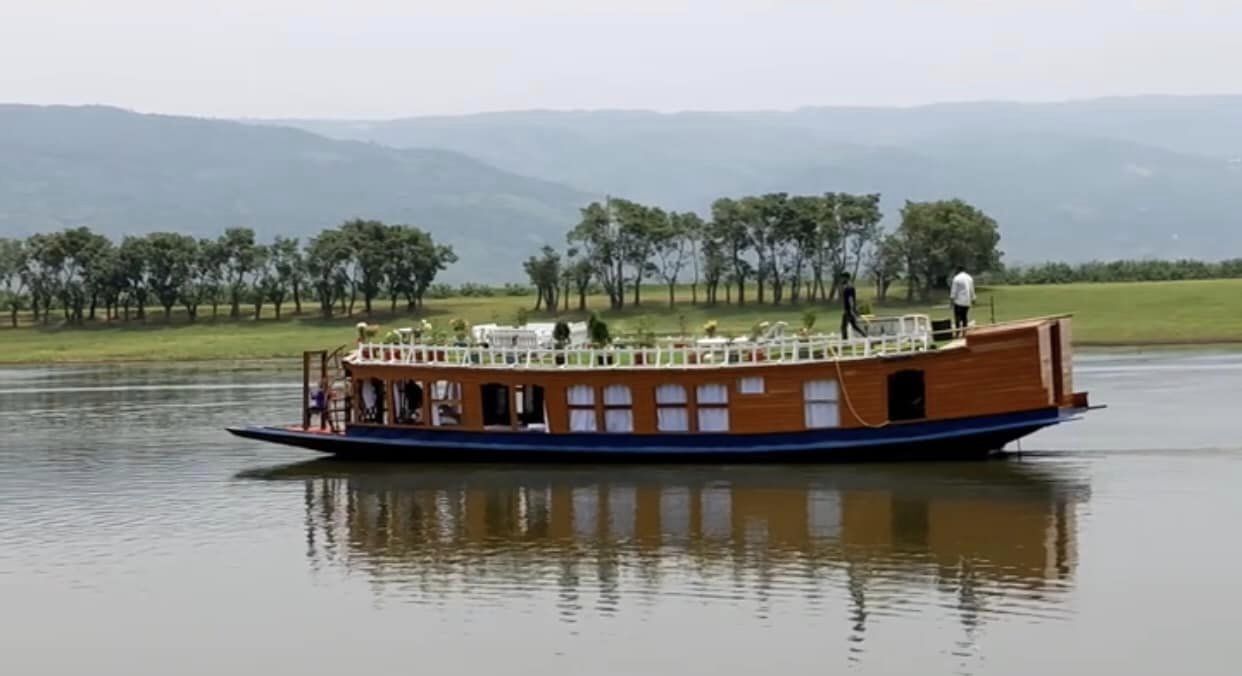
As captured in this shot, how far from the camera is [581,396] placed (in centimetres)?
Result: 3488

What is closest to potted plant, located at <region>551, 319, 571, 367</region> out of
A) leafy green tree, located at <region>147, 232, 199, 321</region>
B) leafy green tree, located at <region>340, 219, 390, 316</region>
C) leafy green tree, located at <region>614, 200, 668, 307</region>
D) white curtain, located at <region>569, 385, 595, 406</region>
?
white curtain, located at <region>569, 385, 595, 406</region>

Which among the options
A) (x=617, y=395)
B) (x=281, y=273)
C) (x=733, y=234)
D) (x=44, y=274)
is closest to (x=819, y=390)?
(x=617, y=395)

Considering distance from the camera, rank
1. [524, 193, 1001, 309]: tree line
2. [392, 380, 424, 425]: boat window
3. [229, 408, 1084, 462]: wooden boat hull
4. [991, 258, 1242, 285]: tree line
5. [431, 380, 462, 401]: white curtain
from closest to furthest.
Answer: [229, 408, 1084, 462]: wooden boat hull → [431, 380, 462, 401]: white curtain → [392, 380, 424, 425]: boat window → [524, 193, 1001, 309]: tree line → [991, 258, 1242, 285]: tree line

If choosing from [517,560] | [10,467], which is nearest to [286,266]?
[10,467]

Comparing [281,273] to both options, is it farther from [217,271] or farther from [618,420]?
[618,420]

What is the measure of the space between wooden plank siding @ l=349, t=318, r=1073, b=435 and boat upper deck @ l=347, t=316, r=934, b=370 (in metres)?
0.17

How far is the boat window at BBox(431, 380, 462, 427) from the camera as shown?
3588cm

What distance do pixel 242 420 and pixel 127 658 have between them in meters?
26.1

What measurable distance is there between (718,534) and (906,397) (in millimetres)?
7828

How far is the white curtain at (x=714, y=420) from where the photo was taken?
34.0m

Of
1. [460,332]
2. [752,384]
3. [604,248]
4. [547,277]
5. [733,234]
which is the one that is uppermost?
[733,234]

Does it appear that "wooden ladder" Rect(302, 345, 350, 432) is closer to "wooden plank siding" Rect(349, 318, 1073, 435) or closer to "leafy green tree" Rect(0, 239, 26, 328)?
"wooden plank siding" Rect(349, 318, 1073, 435)

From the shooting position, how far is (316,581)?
79.3 ft

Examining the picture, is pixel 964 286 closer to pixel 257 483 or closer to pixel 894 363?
pixel 894 363
